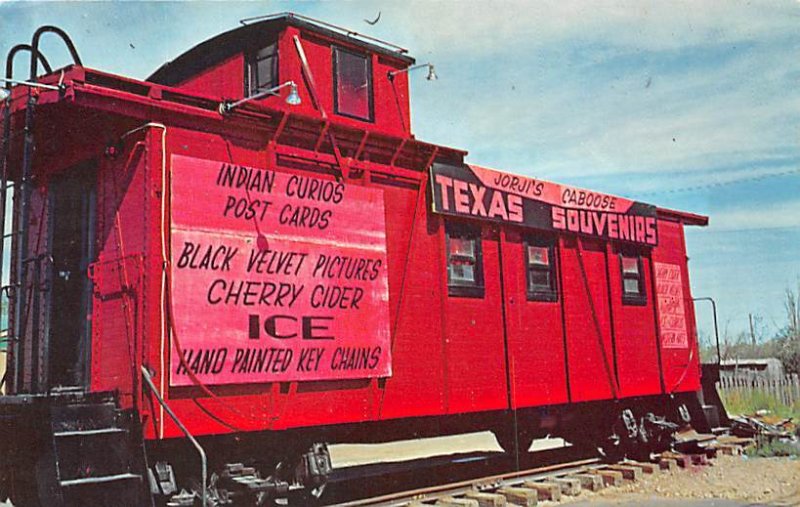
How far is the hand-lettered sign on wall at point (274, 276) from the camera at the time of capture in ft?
24.4

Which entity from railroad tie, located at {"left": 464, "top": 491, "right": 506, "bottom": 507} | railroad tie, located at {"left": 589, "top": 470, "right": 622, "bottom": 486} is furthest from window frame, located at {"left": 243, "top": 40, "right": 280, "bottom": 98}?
railroad tie, located at {"left": 589, "top": 470, "right": 622, "bottom": 486}

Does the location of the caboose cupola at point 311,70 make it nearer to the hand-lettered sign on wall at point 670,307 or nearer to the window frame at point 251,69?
the window frame at point 251,69

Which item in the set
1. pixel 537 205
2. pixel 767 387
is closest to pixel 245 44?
pixel 537 205

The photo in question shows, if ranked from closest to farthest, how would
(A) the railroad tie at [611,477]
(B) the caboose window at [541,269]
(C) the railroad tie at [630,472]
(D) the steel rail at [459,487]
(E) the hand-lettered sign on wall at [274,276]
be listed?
1. (E) the hand-lettered sign on wall at [274,276]
2. (D) the steel rail at [459,487]
3. (A) the railroad tie at [611,477]
4. (C) the railroad tie at [630,472]
5. (B) the caboose window at [541,269]

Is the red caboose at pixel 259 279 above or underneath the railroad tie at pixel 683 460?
above

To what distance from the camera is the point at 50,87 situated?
6840mm

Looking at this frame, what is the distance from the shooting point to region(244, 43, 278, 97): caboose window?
384 inches

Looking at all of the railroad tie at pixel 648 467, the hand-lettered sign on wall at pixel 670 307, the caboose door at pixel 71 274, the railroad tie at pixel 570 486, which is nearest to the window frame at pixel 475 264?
the railroad tie at pixel 570 486

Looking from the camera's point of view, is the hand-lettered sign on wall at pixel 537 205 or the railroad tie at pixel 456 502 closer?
the railroad tie at pixel 456 502

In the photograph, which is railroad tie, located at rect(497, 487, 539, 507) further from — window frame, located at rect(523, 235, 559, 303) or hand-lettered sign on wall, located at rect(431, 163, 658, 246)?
hand-lettered sign on wall, located at rect(431, 163, 658, 246)

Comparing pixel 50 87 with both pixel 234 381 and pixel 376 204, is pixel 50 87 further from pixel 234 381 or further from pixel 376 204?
pixel 376 204

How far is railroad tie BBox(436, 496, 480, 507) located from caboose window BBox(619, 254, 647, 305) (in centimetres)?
509

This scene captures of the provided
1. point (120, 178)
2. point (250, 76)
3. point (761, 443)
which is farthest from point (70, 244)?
point (761, 443)

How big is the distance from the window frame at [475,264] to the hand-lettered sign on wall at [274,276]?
1.18 meters
